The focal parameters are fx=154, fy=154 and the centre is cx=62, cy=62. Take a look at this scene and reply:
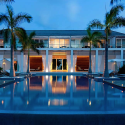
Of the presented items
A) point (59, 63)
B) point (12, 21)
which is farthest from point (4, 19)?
point (59, 63)

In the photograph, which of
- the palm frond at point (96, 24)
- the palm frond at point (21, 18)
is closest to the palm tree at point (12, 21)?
the palm frond at point (21, 18)

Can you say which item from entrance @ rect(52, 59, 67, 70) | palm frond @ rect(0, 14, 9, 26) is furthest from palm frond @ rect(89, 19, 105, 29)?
entrance @ rect(52, 59, 67, 70)

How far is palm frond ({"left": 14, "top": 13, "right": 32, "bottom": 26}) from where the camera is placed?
1284cm

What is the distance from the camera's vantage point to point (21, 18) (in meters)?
13.0

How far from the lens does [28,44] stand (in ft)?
60.2

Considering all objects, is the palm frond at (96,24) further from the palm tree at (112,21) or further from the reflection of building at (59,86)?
the reflection of building at (59,86)

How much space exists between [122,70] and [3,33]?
491 inches

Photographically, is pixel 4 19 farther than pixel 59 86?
Yes

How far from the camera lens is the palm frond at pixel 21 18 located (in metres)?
12.8
